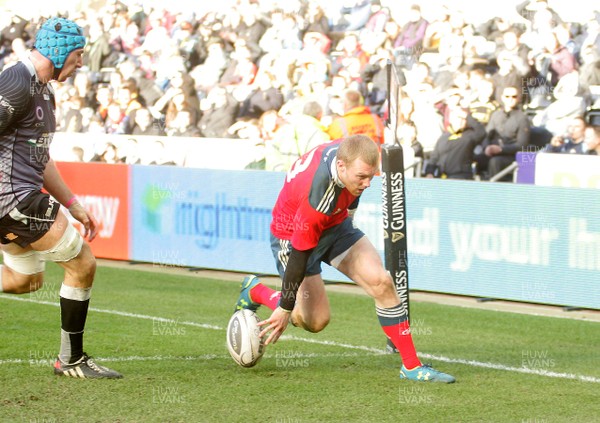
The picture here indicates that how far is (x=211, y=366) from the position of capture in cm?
755

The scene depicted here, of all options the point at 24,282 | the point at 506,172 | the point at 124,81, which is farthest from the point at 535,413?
the point at 124,81

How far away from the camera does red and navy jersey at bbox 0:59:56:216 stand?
249 inches

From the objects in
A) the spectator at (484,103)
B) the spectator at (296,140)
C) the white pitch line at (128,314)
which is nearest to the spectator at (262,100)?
the spectator at (296,140)

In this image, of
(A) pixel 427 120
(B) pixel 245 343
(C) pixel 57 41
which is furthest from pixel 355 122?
(C) pixel 57 41

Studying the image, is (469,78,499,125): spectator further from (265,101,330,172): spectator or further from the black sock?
the black sock

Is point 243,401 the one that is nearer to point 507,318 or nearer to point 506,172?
point 507,318

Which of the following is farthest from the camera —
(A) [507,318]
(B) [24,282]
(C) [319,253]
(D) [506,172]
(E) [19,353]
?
(D) [506,172]

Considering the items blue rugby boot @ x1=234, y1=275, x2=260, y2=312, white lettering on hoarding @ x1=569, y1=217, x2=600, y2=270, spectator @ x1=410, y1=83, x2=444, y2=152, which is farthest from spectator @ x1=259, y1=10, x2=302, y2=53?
blue rugby boot @ x1=234, y1=275, x2=260, y2=312

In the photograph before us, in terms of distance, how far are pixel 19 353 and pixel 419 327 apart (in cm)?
367

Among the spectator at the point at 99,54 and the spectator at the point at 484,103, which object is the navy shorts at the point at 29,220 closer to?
the spectator at the point at 484,103

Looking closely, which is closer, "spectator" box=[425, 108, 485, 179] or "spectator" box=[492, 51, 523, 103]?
"spectator" box=[425, 108, 485, 179]

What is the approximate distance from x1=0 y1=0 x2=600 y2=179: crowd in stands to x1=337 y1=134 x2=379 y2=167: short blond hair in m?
6.71

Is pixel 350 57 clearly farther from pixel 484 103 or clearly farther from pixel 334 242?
pixel 334 242

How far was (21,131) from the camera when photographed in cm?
650
